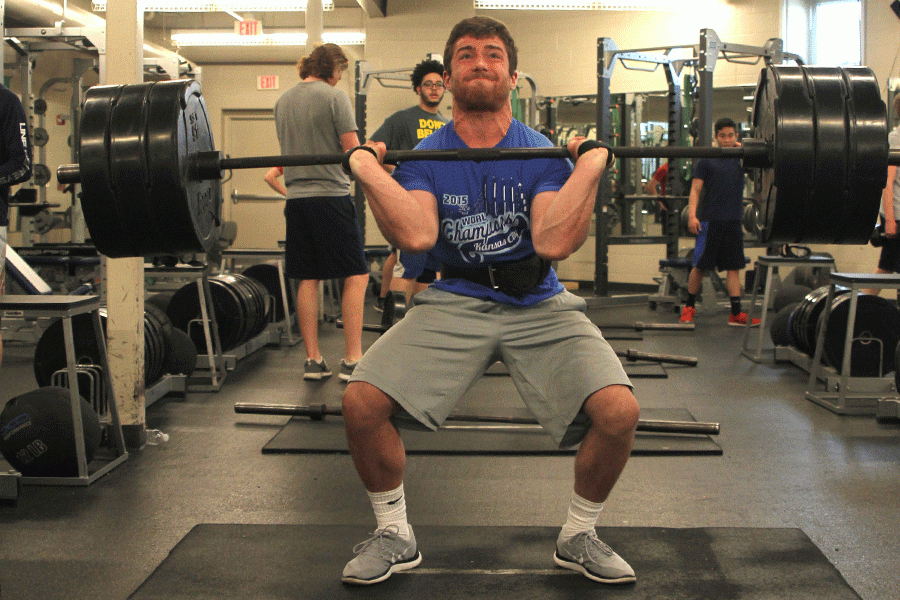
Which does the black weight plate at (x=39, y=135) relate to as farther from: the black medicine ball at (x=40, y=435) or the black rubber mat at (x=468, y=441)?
the black medicine ball at (x=40, y=435)

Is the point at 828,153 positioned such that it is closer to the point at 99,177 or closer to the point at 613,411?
the point at 613,411

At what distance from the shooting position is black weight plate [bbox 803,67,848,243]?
58.5 inches

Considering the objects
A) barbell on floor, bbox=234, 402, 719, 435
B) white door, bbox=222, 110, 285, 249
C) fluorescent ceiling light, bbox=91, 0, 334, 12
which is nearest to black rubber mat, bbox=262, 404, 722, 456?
barbell on floor, bbox=234, 402, 719, 435

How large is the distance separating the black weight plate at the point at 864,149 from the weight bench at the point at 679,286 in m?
4.07

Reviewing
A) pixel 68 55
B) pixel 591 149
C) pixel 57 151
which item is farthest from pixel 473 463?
pixel 57 151

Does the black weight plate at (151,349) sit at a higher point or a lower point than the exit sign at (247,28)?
lower

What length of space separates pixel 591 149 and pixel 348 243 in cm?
176

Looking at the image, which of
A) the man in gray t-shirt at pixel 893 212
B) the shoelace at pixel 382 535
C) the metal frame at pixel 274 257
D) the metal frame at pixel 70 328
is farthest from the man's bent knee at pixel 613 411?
the metal frame at pixel 274 257

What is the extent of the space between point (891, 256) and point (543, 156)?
282cm

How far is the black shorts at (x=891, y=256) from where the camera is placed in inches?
143

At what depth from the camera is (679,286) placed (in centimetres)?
573

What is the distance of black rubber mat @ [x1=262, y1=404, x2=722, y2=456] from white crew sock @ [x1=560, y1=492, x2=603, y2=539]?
31.3 inches

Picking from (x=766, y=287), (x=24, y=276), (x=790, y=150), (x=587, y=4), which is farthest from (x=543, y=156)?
(x=587, y=4)

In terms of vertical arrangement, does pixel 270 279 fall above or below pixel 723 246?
below
